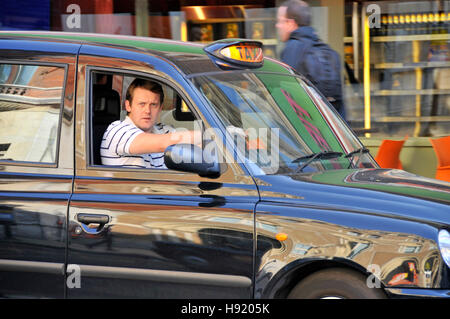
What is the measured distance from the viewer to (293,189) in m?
3.99

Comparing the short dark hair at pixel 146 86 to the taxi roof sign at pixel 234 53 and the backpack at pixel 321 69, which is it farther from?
the backpack at pixel 321 69

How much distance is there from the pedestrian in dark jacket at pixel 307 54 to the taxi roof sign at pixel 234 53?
7.57ft

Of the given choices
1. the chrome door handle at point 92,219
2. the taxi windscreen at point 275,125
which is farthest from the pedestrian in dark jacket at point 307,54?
the chrome door handle at point 92,219

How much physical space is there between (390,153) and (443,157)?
682 mm

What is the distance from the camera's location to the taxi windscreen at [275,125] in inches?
166

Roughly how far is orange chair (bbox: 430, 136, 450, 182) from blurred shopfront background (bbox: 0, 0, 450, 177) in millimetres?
987

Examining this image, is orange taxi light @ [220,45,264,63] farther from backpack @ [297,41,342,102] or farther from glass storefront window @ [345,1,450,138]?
glass storefront window @ [345,1,450,138]

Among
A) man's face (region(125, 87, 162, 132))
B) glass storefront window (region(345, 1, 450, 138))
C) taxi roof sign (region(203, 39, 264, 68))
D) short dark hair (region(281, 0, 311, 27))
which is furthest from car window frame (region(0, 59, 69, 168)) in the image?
glass storefront window (region(345, 1, 450, 138))

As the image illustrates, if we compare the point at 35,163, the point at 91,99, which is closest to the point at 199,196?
the point at 91,99

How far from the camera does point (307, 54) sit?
276 inches

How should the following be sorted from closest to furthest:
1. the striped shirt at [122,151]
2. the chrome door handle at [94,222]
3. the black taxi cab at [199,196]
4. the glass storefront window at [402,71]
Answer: the black taxi cab at [199,196], the chrome door handle at [94,222], the striped shirt at [122,151], the glass storefront window at [402,71]

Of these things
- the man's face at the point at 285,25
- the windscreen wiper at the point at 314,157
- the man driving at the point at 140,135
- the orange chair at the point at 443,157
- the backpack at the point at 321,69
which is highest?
the man's face at the point at 285,25

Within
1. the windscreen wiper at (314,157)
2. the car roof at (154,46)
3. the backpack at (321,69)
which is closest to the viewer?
the windscreen wiper at (314,157)
